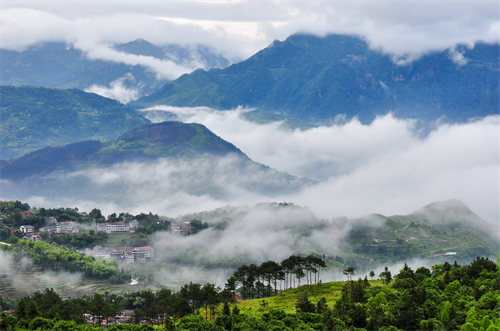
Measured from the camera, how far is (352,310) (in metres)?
81.2

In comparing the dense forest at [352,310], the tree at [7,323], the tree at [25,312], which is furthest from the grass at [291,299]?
the tree at [7,323]

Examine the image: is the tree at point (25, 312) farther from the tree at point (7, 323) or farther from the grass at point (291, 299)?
the grass at point (291, 299)

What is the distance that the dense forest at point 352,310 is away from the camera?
71375mm

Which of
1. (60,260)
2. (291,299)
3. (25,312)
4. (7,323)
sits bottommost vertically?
(291,299)

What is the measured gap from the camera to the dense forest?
234ft

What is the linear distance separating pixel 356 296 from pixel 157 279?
11734 centimetres

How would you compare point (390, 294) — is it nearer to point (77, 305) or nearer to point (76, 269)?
point (77, 305)

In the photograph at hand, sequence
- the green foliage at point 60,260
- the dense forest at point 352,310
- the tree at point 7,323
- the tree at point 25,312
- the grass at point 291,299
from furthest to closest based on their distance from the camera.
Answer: the green foliage at point 60,260
the grass at point 291,299
the tree at point 25,312
the dense forest at point 352,310
the tree at point 7,323

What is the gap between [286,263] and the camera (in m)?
122

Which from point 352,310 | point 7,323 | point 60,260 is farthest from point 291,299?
point 60,260

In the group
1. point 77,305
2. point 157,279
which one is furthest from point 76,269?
point 77,305

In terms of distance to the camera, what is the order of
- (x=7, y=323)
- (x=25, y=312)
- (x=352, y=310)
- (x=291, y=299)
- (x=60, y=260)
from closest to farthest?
(x=7, y=323)
(x=25, y=312)
(x=352, y=310)
(x=291, y=299)
(x=60, y=260)

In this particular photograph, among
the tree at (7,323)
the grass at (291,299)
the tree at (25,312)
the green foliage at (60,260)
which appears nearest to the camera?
the tree at (7,323)

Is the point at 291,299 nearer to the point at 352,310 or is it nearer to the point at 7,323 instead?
the point at 352,310
